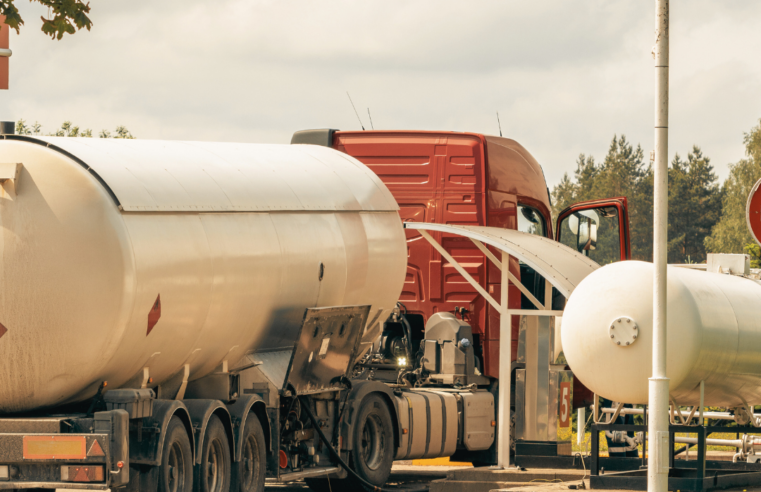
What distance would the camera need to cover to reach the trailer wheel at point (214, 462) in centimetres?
1154

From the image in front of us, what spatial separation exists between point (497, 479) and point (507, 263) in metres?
2.86

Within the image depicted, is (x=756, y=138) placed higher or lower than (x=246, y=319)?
higher

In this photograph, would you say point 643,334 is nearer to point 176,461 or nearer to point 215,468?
point 215,468

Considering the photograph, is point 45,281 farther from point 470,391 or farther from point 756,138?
point 756,138

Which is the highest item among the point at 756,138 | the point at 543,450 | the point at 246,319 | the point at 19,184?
the point at 756,138

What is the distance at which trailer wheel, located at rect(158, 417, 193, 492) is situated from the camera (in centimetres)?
1081

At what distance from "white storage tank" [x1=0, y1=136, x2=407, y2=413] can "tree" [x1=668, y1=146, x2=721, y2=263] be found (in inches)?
3318

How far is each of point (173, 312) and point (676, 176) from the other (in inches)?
3561

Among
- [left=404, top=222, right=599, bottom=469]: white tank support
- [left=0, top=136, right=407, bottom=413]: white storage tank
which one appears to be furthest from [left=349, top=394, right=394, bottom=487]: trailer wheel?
[left=404, top=222, right=599, bottom=469]: white tank support

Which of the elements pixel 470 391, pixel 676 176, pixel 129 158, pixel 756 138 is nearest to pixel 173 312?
pixel 129 158

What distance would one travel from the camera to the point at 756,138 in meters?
74.6

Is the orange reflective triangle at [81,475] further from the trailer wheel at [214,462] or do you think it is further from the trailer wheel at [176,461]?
the trailer wheel at [214,462]

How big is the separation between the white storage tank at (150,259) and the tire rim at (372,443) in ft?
6.07

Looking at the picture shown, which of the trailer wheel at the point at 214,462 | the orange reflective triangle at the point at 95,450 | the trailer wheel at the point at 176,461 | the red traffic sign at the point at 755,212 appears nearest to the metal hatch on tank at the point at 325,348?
the trailer wheel at the point at 214,462
